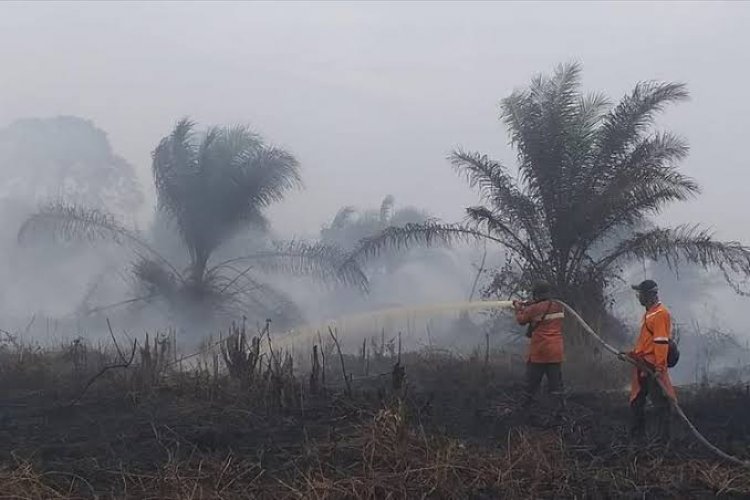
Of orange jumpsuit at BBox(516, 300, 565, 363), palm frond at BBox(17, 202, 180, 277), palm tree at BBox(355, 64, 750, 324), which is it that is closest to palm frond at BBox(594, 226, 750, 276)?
palm tree at BBox(355, 64, 750, 324)

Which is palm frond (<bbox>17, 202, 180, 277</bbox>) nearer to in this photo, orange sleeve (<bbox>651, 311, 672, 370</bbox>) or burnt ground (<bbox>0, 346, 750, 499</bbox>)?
burnt ground (<bbox>0, 346, 750, 499</bbox>)

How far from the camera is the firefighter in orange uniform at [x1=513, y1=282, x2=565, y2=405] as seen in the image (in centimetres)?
1006

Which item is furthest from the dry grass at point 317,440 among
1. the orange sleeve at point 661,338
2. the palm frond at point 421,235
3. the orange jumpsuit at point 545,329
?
the palm frond at point 421,235

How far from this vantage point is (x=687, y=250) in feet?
47.7

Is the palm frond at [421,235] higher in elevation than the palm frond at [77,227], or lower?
lower

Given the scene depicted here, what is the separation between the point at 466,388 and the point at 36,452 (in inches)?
218

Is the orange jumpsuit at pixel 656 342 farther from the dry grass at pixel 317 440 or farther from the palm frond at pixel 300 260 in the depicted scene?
the palm frond at pixel 300 260

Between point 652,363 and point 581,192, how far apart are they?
7.21 metres

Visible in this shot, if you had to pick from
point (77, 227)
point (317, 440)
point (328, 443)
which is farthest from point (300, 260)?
point (328, 443)

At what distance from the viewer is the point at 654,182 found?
1474 centimetres

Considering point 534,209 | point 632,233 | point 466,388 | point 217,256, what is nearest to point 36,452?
point 466,388

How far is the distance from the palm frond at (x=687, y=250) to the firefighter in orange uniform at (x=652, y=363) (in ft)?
20.2

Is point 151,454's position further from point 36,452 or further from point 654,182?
point 654,182

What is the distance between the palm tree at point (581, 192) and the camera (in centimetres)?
1475
